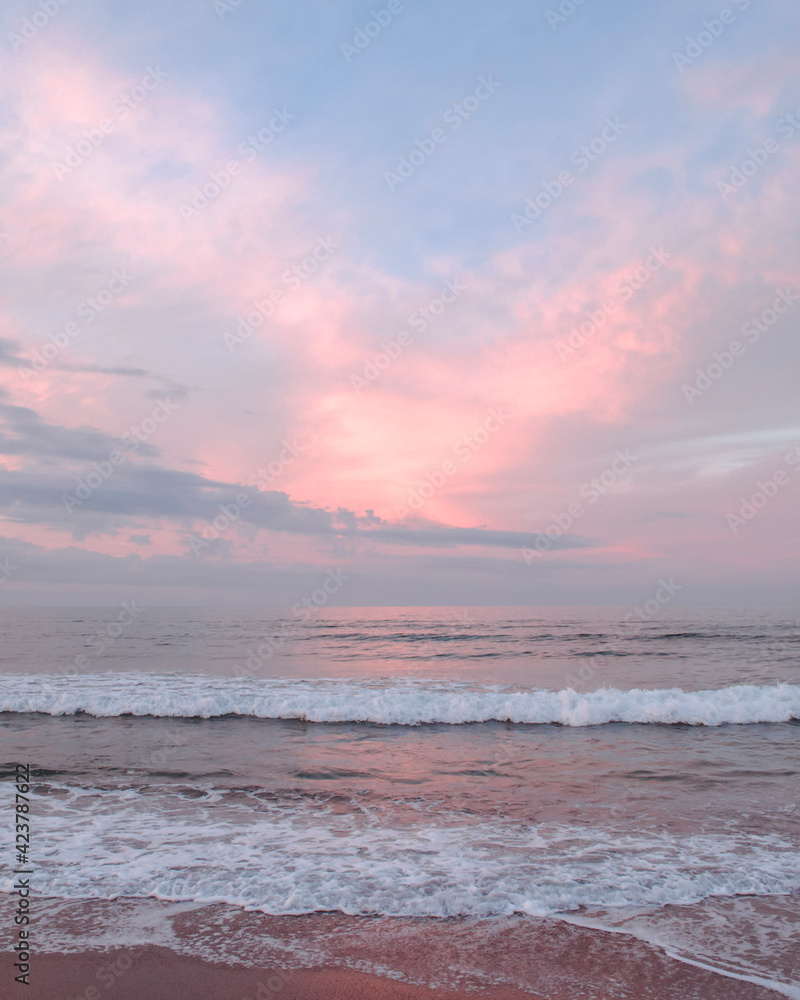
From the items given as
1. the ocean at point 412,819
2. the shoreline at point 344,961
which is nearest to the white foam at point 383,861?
the ocean at point 412,819

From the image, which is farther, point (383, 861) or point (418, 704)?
point (418, 704)

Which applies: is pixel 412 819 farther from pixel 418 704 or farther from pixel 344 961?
pixel 418 704

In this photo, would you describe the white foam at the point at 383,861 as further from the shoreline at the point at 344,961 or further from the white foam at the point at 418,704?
the white foam at the point at 418,704

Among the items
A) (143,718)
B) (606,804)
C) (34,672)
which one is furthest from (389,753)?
(34,672)

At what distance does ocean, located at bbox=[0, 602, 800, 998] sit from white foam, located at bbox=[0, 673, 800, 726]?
72 mm

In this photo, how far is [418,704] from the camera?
17000 millimetres

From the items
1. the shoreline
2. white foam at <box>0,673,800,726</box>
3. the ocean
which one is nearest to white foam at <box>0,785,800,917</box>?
the ocean

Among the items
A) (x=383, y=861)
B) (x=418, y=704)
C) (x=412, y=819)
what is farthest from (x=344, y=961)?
(x=418, y=704)

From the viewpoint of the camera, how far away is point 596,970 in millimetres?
4805

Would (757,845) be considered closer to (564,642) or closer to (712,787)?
(712,787)

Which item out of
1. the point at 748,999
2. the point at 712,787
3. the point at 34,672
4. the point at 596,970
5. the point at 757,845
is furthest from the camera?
the point at 34,672

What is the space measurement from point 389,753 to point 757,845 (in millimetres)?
7347

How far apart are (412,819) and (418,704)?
8.53 meters

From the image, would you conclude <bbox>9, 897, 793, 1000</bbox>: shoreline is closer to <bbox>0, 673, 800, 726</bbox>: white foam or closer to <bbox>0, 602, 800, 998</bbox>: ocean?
<bbox>0, 602, 800, 998</bbox>: ocean
